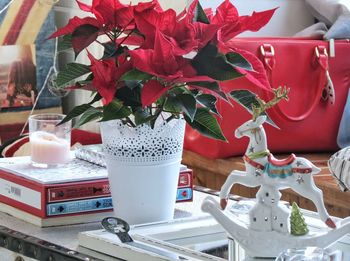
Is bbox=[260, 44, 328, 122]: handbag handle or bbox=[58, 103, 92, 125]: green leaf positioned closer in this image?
bbox=[58, 103, 92, 125]: green leaf

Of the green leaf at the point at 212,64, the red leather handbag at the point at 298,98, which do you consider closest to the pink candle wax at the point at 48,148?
the green leaf at the point at 212,64

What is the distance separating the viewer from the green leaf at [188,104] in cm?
117

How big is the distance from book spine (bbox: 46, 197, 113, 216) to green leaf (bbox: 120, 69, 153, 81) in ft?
0.82

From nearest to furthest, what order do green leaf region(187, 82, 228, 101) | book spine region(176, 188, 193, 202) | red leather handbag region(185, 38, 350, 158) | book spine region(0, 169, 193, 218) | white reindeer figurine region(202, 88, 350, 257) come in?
white reindeer figurine region(202, 88, 350, 257)
green leaf region(187, 82, 228, 101)
book spine region(0, 169, 193, 218)
book spine region(176, 188, 193, 202)
red leather handbag region(185, 38, 350, 158)

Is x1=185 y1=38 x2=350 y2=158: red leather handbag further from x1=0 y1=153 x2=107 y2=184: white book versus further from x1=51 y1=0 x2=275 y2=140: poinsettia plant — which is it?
x1=51 y1=0 x2=275 y2=140: poinsettia plant

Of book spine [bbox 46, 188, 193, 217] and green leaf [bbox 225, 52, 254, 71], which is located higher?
green leaf [bbox 225, 52, 254, 71]

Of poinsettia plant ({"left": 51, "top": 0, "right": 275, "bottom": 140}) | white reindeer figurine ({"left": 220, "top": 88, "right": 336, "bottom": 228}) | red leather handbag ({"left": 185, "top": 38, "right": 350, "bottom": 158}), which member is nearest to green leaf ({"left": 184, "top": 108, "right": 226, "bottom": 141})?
poinsettia plant ({"left": 51, "top": 0, "right": 275, "bottom": 140})

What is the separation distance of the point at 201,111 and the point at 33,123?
333mm

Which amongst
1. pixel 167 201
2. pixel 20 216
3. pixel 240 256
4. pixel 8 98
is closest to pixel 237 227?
pixel 240 256

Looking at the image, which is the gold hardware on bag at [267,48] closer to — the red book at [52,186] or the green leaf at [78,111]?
the red book at [52,186]

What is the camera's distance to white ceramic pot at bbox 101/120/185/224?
4.10 ft

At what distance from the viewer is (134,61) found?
1.18 metres

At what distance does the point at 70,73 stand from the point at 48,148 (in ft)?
0.68

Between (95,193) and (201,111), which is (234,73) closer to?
(201,111)
